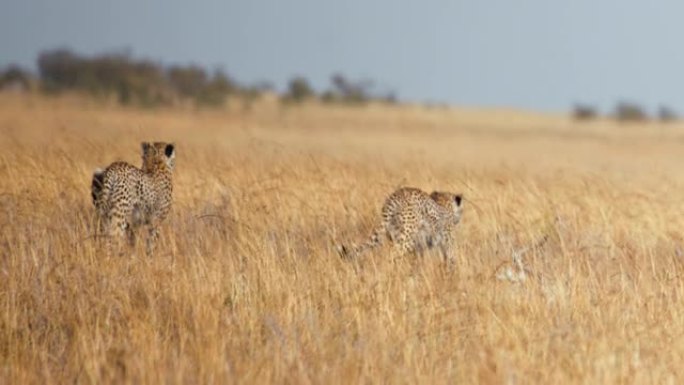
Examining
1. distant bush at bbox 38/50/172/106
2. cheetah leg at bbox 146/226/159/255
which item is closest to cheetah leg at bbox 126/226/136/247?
cheetah leg at bbox 146/226/159/255

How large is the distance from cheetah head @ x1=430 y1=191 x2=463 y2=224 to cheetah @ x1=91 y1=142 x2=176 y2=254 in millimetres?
1787

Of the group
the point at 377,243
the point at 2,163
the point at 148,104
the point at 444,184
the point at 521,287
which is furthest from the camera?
the point at 148,104

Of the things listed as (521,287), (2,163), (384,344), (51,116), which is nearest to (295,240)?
(521,287)

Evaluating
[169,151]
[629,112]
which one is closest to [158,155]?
[169,151]

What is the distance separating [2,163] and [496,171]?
17.6 ft

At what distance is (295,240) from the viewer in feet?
27.6

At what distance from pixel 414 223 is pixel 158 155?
6.20 ft

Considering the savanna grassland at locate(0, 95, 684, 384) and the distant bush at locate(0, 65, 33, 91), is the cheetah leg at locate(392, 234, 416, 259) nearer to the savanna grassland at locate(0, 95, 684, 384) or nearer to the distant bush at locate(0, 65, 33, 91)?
the savanna grassland at locate(0, 95, 684, 384)

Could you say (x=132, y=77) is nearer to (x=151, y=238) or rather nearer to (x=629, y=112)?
(x=629, y=112)

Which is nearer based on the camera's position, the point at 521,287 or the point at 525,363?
the point at 525,363

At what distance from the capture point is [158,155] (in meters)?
10.0

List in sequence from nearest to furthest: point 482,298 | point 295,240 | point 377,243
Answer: point 482,298, point 295,240, point 377,243

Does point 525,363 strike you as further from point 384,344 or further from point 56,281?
point 56,281

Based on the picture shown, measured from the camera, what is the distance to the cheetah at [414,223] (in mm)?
9328
